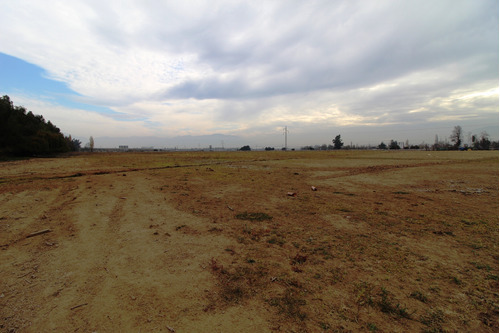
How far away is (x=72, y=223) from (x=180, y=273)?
4103mm

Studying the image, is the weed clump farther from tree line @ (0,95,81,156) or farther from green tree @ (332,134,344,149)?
green tree @ (332,134,344,149)

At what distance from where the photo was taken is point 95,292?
9.76 ft

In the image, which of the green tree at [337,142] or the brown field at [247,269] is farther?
the green tree at [337,142]

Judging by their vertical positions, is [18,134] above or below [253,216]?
above

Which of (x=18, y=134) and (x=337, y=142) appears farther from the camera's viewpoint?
(x=337, y=142)

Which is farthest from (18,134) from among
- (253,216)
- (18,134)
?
(253,216)

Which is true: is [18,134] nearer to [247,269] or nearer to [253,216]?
[253,216]

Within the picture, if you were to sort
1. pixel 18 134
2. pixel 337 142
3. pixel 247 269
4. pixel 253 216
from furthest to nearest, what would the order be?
pixel 337 142, pixel 18 134, pixel 253 216, pixel 247 269

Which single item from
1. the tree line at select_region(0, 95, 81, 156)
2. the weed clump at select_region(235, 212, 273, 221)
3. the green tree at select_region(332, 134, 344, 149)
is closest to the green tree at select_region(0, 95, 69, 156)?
the tree line at select_region(0, 95, 81, 156)

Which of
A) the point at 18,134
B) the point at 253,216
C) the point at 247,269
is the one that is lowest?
the point at 247,269

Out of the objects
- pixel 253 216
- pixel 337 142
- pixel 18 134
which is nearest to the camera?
pixel 253 216

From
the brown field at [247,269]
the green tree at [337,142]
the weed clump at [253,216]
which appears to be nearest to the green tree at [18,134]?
the brown field at [247,269]

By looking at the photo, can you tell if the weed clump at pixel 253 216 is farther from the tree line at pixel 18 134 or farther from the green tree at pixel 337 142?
the green tree at pixel 337 142

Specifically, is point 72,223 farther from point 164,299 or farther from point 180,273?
point 164,299
